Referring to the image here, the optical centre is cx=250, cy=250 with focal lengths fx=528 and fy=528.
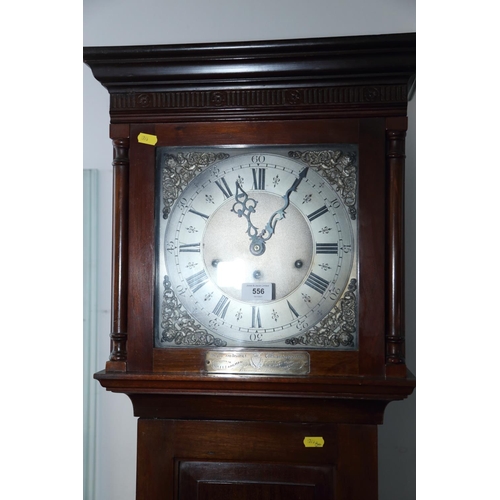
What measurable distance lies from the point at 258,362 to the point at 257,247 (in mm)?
230

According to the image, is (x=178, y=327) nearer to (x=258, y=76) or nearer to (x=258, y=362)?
(x=258, y=362)

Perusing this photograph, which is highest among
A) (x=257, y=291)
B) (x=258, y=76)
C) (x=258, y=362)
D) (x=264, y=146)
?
(x=258, y=76)

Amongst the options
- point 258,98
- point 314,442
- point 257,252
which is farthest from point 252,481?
point 258,98

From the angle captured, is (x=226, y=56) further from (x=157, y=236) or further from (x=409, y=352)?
(x=409, y=352)

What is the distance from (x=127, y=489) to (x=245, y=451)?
0.64 m

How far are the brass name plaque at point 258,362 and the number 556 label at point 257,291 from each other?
110 mm

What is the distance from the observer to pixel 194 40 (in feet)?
5.06

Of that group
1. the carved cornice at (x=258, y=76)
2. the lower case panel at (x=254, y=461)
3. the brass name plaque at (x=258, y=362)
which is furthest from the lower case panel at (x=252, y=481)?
the carved cornice at (x=258, y=76)

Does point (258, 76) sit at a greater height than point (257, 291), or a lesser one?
greater

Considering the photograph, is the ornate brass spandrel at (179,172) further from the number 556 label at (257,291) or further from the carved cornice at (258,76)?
the number 556 label at (257,291)

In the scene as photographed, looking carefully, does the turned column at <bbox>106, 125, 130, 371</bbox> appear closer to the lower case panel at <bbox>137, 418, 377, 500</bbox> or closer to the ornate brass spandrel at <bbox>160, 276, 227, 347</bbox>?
the ornate brass spandrel at <bbox>160, 276, 227, 347</bbox>

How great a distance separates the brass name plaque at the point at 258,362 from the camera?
1.04 metres

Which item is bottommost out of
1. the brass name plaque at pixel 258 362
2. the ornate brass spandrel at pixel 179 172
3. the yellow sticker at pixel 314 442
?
the yellow sticker at pixel 314 442
